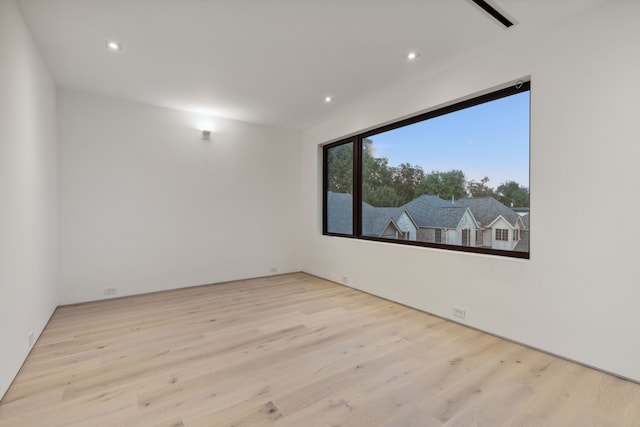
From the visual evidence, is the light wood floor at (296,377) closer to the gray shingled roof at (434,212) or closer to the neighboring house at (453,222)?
the neighboring house at (453,222)

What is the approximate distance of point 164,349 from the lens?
248 cm

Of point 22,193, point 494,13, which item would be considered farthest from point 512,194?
point 22,193

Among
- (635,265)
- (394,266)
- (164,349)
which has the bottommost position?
(164,349)

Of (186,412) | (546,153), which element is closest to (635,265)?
(546,153)

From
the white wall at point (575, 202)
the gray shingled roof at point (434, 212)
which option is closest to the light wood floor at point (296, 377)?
the white wall at point (575, 202)

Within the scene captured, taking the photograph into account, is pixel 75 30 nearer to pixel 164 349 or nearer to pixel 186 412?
pixel 164 349

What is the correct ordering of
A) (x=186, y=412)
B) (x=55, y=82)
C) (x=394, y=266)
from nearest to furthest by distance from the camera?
Result: 1. (x=186, y=412)
2. (x=55, y=82)
3. (x=394, y=266)

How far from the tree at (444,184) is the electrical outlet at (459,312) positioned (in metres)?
1.21

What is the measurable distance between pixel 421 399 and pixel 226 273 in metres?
3.68

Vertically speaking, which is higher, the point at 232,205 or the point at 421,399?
the point at 232,205

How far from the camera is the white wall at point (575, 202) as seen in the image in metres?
2.01

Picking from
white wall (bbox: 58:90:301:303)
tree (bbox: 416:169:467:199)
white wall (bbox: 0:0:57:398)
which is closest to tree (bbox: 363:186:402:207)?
tree (bbox: 416:169:467:199)

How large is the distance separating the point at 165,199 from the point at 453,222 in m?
3.93

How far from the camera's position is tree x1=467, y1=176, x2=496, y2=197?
2.94 meters
